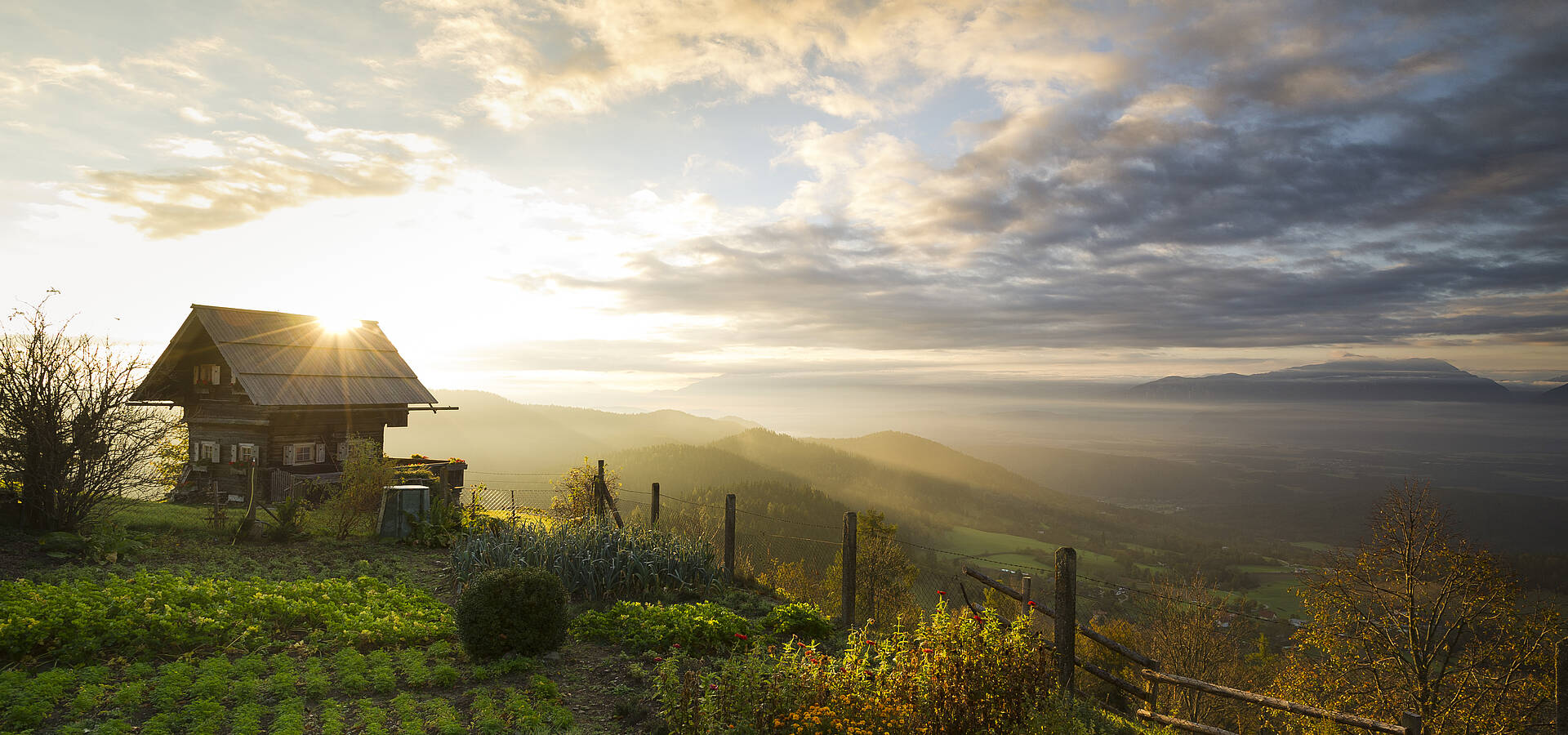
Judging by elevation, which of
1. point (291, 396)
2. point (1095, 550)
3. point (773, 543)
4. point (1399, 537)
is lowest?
point (1095, 550)

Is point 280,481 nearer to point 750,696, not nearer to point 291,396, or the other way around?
point 291,396

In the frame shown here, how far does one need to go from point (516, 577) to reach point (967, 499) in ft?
525

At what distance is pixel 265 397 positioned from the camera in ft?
78.1

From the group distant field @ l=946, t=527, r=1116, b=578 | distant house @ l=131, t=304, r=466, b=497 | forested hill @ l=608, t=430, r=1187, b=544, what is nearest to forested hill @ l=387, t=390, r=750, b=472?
forested hill @ l=608, t=430, r=1187, b=544

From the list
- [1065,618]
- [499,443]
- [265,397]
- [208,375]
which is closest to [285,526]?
[265,397]

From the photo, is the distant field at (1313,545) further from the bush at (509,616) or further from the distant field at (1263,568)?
the bush at (509,616)

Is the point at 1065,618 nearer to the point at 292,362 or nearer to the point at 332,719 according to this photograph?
the point at 332,719

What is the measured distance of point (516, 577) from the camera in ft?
29.8

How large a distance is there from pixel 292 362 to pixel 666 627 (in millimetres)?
24771

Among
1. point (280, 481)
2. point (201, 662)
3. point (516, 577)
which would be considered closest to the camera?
point (201, 662)

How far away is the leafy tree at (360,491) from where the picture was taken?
17953mm

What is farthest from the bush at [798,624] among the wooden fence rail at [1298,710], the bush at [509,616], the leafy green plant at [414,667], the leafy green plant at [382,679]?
the leafy green plant at [382,679]

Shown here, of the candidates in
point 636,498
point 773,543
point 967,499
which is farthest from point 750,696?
point 967,499

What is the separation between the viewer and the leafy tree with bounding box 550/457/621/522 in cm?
1859
